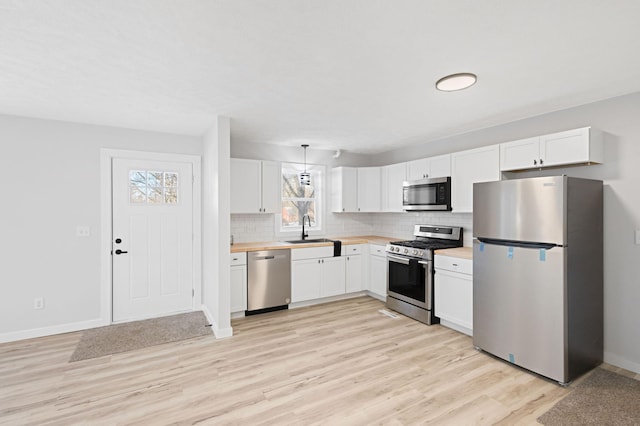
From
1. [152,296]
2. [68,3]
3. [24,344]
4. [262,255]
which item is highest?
[68,3]

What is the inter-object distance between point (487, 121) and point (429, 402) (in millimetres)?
3023

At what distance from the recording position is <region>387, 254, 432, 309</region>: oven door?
3867 mm

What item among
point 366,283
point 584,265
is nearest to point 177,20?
point 584,265

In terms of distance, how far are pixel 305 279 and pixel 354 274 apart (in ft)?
2.83

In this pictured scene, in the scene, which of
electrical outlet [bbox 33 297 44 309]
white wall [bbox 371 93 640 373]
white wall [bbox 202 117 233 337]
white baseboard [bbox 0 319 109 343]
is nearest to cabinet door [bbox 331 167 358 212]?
white wall [bbox 202 117 233 337]

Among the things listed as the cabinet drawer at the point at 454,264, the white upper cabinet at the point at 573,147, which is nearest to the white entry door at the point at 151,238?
the cabinet drawer at the point at 454,264

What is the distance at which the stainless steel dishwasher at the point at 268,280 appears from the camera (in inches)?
162

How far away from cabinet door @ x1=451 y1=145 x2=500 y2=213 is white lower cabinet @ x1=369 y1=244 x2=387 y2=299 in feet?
4.18

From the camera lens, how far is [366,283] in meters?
5.00

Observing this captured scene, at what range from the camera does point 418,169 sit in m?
4.57

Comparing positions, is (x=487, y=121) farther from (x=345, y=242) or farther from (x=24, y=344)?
(x=24, y=344)

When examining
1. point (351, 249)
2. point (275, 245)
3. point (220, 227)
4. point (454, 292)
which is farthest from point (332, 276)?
point (220, 227)

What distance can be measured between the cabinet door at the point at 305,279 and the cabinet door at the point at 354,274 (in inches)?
19.8

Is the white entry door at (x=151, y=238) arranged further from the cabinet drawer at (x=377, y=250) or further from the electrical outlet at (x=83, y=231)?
the cabinet drawer at (x=377, y=250)
